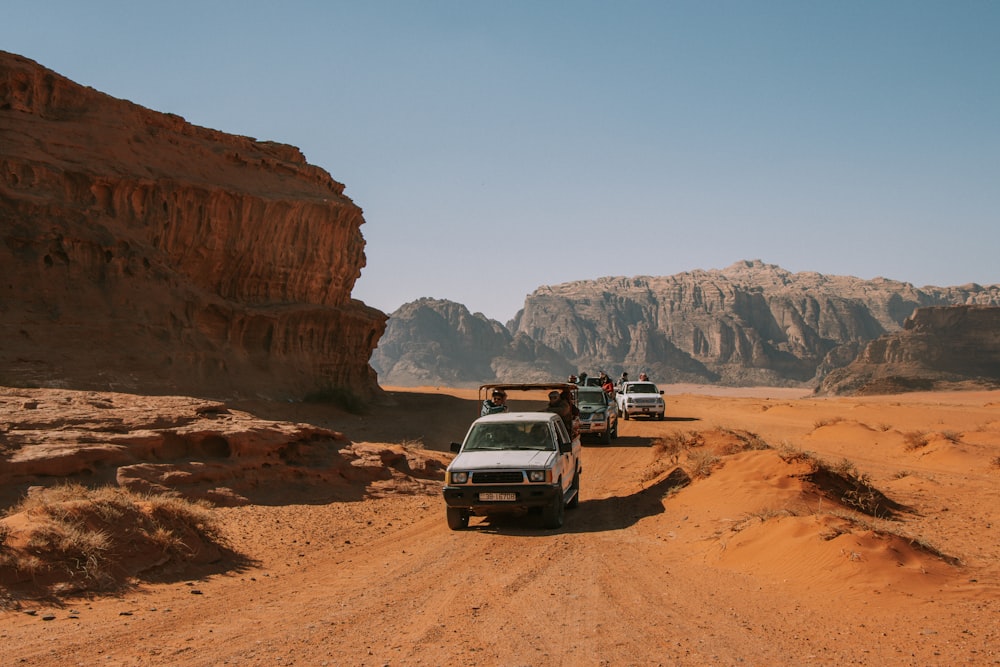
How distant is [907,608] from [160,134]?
28.1m

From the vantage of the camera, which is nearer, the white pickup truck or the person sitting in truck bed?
the white pickup truck

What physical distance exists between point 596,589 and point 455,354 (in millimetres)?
179346

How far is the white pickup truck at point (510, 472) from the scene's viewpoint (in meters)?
11.0

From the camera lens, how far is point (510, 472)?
1102 cm

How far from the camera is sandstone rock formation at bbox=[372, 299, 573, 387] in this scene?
177 m

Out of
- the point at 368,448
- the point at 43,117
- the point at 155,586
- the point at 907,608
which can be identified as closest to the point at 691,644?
the point at 907,608

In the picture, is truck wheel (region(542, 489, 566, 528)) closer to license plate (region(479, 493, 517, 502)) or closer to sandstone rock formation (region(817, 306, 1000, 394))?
license plate (region(479, 493, 517, 502))

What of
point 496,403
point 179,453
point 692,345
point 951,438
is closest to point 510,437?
point 496,403

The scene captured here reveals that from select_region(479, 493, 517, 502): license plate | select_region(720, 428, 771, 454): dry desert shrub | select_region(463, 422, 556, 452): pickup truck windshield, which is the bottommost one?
select_region(479, 493, 517, 502): license plate

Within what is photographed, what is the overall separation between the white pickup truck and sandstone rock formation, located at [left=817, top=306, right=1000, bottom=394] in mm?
78729

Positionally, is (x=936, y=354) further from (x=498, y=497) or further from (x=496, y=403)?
(x=498, y=497)

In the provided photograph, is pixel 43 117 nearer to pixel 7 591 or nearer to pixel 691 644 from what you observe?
pixel 7 591

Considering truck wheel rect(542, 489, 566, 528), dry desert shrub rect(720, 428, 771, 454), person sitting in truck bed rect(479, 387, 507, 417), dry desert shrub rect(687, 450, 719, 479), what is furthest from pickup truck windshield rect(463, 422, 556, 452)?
dry desert shrub rect(720, 428, 771, 454)

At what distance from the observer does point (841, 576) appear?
782 cm
